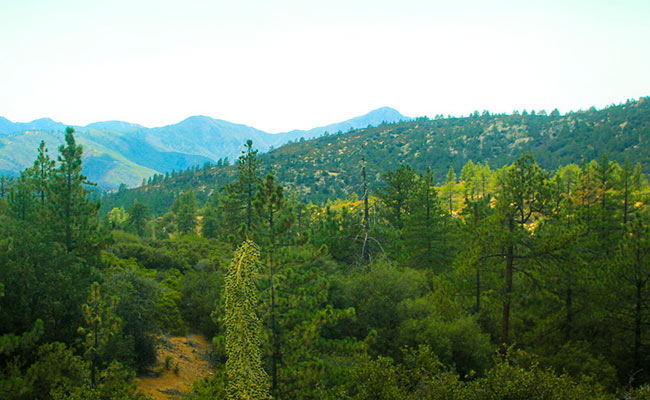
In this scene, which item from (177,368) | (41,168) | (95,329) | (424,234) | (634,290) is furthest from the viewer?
(424,234)

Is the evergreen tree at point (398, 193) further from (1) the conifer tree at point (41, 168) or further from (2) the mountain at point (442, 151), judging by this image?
(2) the mountain at point (442, 151)

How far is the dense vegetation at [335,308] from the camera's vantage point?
1005 centimetres

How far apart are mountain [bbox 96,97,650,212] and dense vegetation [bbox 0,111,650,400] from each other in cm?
9708

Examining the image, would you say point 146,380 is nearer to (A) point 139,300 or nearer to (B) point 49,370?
(A) point 139,300

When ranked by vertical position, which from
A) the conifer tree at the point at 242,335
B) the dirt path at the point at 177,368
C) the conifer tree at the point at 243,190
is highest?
the conifer tree at the point at 243,190

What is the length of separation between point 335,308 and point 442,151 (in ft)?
500

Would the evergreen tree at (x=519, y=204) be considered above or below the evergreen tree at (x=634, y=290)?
above

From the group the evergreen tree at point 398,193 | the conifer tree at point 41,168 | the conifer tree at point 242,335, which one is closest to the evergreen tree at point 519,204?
the conifer tree at point 242,335

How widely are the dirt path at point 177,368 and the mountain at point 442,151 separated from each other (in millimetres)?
96124

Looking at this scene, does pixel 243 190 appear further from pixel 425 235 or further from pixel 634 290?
pixel 634 290

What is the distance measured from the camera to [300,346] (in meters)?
12.3

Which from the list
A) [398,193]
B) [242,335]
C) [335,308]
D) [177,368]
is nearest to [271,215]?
[335,308]

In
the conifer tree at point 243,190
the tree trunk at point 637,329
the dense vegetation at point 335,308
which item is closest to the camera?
the dense vegetation at point 335,308

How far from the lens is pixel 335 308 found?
704 inches
